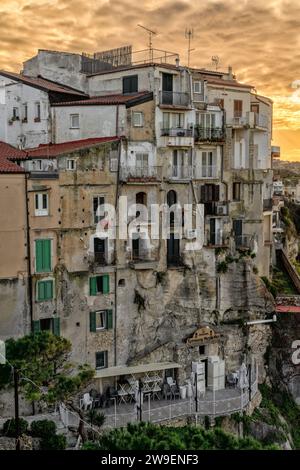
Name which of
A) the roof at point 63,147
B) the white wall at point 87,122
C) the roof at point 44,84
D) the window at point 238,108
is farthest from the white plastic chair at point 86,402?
the window at point 238,108

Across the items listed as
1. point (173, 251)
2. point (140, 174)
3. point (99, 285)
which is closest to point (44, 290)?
point (99, 285)

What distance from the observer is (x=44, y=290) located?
138 feet

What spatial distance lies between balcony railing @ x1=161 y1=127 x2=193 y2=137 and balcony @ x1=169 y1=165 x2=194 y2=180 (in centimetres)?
218

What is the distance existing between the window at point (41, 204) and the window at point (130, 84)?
11399 millimetres

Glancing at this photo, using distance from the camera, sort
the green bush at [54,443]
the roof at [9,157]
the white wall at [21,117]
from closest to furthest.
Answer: the green bush at [54,443] → the roof at [9,157] → the white wall at [21,117]

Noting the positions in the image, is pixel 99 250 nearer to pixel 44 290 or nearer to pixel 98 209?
pixel 98 209

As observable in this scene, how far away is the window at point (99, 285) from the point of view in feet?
145

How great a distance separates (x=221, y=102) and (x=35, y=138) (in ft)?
46.8

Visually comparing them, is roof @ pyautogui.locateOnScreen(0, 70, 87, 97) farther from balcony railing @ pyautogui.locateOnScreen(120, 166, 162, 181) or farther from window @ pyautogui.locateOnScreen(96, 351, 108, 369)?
window @ pyautogui.locateOnScreen(96, 351, 108, 369)

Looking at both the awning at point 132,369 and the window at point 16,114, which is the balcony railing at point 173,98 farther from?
the awning at point 132,369

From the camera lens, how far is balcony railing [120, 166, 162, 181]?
4466 cm

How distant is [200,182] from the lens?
49719 millimetres

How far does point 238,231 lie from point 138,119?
1353 cm

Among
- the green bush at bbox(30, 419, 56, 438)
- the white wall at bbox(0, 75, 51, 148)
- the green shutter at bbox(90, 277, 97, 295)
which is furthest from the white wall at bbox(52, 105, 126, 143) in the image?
the green bush at bbox(30, 419, 56, 438)
